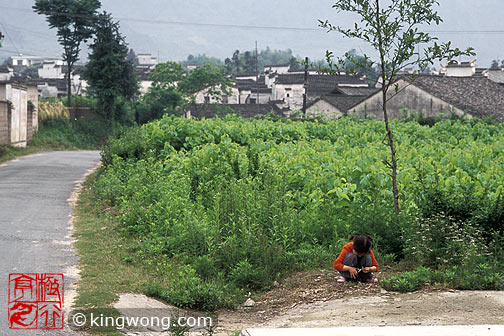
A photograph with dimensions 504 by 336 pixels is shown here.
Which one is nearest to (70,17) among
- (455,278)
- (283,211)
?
(283,211)

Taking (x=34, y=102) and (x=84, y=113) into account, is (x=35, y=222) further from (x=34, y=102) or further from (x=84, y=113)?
(x=84, y=113)

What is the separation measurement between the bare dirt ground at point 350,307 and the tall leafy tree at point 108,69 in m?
39.5

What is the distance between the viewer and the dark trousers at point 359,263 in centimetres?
834

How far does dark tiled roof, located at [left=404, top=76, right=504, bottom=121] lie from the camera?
4138 cm

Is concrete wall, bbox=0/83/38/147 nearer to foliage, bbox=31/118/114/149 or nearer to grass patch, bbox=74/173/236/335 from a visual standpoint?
foliage, bbox=31/118/114/149

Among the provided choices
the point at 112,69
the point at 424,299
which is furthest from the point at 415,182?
the point at 112,69

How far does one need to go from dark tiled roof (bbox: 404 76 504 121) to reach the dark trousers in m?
33.8

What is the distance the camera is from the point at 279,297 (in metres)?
8.40

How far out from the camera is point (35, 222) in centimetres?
1280

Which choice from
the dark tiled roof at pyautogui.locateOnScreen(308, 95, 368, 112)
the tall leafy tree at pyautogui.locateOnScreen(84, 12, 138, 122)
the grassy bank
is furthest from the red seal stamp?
the dark tiled roof at pyautogui.locateOnScreen(308, 95, 368, 112)

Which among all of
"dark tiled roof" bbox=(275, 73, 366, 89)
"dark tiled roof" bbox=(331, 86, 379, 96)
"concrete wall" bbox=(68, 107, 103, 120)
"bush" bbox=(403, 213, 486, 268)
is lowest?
"bush" bbox=(403, 213, 486, 268)

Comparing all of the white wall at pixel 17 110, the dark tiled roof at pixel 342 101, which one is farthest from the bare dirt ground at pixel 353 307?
the dark tiled roof at pixel 342 101

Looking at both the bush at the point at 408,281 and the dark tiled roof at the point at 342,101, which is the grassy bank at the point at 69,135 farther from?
the bush at the point at 408,281

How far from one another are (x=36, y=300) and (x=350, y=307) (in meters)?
3.65
